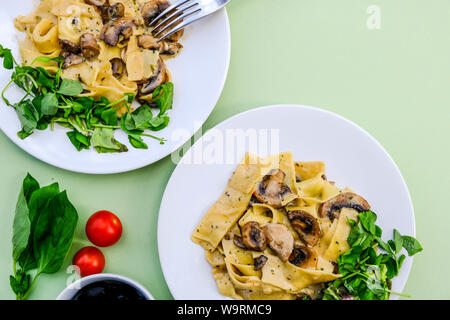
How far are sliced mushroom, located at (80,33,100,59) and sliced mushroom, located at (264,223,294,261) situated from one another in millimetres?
1778

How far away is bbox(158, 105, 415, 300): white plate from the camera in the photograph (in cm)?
333

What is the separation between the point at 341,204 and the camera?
3.35m

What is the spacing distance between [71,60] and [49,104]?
0.40 metres

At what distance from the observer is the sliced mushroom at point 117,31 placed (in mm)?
3455

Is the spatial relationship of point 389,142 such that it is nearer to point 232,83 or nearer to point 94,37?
point 232,83

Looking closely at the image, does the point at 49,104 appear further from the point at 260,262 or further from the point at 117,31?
the point at 260,262

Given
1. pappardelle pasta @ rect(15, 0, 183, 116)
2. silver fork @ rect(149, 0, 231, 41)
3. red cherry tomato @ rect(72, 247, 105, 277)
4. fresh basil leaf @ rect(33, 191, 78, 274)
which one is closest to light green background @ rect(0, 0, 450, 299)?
red cherry tomato @ rect(72, 247, 105, 277)

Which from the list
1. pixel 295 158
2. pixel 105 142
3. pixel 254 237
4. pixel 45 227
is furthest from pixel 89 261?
pixel 295 158

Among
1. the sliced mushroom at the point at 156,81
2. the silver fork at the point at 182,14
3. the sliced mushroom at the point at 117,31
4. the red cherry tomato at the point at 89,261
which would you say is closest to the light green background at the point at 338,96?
the red cherry tomato at the point at 89,261

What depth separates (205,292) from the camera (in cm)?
331

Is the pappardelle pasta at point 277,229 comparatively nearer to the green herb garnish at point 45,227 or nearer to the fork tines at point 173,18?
the green herb garnish at point 45,227

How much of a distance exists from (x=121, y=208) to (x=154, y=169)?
388 mm

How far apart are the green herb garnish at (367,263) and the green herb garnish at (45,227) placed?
1846 millimetres

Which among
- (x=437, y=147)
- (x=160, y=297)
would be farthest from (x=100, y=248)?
(x=437, y=147)
